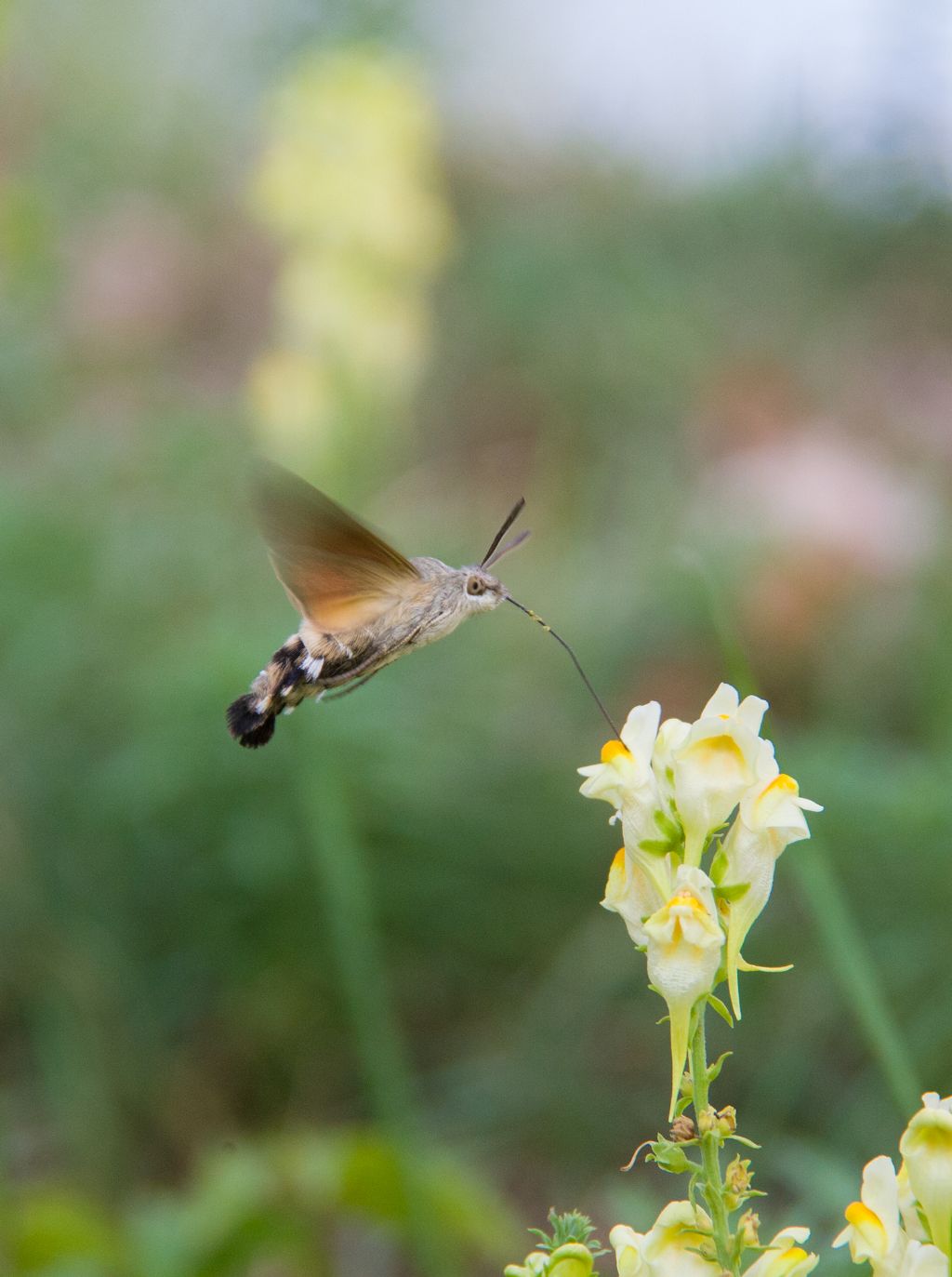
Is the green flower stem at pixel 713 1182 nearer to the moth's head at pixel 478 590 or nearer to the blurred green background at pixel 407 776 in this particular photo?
the blurred green background at pixel 407 776

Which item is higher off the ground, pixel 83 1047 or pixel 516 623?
pixel 516 623

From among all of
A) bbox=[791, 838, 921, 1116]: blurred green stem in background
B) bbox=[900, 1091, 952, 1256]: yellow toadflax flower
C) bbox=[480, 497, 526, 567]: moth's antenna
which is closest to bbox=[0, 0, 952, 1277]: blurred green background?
bbox=[791, 838, 921, 1116]: blurred green stem in background

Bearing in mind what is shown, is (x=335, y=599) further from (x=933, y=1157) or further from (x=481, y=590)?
(x=933, y=1157)

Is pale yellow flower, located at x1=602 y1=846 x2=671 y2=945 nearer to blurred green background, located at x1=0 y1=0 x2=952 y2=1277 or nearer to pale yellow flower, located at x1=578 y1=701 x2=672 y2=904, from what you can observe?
pale yellow flower, located at x1=578 y1=701 x2=672 y2=904

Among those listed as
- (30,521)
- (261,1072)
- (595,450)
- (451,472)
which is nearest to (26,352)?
(451,472)

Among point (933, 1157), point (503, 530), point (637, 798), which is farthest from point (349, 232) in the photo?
point (933, 1157)

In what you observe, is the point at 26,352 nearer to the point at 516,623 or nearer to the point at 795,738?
the point at 516,623
